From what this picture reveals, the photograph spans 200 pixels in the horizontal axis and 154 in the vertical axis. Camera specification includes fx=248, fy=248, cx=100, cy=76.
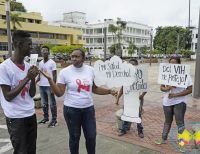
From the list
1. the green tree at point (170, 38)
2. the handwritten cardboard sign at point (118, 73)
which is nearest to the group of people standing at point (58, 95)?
the handwritten cardboard sign at point (118, 73)

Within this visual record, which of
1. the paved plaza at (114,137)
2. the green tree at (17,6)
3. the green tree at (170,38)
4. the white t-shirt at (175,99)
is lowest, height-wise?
the paved plaza at (114,137)

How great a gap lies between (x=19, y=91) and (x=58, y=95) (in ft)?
2.58

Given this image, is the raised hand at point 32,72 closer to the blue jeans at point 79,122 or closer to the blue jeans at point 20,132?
the blue jeans at point 20,132

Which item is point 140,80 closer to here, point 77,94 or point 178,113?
point 178,113

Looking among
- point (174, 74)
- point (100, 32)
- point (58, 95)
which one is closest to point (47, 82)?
point (58, 95)

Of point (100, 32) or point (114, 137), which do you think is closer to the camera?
point (114, 137)

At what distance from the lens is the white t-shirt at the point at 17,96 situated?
8.85 feet

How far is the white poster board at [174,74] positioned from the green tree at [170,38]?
199 feet

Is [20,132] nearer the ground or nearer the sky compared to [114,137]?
nearer the sky

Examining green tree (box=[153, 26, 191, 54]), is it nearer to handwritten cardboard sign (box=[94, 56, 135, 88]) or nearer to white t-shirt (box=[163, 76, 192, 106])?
white t-shirt (box=[163, 76, 192, 106])

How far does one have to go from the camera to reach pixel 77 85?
134 inches

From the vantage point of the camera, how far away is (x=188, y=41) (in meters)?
68.7

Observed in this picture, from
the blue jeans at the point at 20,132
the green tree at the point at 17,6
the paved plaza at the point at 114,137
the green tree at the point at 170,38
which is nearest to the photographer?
the blue jeans at the point at 20,132

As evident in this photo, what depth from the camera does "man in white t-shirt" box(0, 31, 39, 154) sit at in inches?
107
